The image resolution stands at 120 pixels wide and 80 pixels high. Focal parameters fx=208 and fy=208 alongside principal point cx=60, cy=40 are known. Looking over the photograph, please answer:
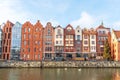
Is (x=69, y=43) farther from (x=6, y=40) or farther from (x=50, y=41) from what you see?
(x=6, y=40)

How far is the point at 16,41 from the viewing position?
8969 cm

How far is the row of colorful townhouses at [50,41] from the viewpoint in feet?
291

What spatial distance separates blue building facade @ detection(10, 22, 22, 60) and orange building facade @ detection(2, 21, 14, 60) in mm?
1586

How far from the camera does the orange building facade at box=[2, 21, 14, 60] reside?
88.8 metres

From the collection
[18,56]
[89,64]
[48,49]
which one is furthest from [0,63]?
[89,64]

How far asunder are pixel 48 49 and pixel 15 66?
21.4 m

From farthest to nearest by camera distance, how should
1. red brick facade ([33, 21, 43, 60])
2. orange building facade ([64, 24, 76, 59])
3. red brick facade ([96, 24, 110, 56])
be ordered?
red brick facade ([96, 24, 110, 56])
orange building facade ([64, 24, 76, 59])
red brick facade ([33, 21, 43, 60])

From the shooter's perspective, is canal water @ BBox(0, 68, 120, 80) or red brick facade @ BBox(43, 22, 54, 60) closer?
canal water @ BBox(0, 68, 120, 80)

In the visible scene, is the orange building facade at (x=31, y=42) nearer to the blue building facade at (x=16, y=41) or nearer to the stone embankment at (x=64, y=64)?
the blue building facade at (x=16, y=41)

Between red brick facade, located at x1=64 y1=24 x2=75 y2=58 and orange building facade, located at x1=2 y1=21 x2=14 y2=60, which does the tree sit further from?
orange building facade, located at x1=2 y1=21 x2=14 y2=60

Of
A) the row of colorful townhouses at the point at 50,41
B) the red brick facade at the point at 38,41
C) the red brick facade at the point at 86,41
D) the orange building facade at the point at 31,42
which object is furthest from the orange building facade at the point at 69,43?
the orange building facade at the point at 31,42

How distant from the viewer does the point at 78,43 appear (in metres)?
91.2

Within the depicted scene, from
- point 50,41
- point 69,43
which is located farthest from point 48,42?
point 69,43

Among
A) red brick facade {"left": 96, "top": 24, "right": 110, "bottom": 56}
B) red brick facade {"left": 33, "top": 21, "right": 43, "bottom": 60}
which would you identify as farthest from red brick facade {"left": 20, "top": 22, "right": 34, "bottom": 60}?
red brick facade {"left": 96, "top": 24, "right": 110, "bottom": 56}
